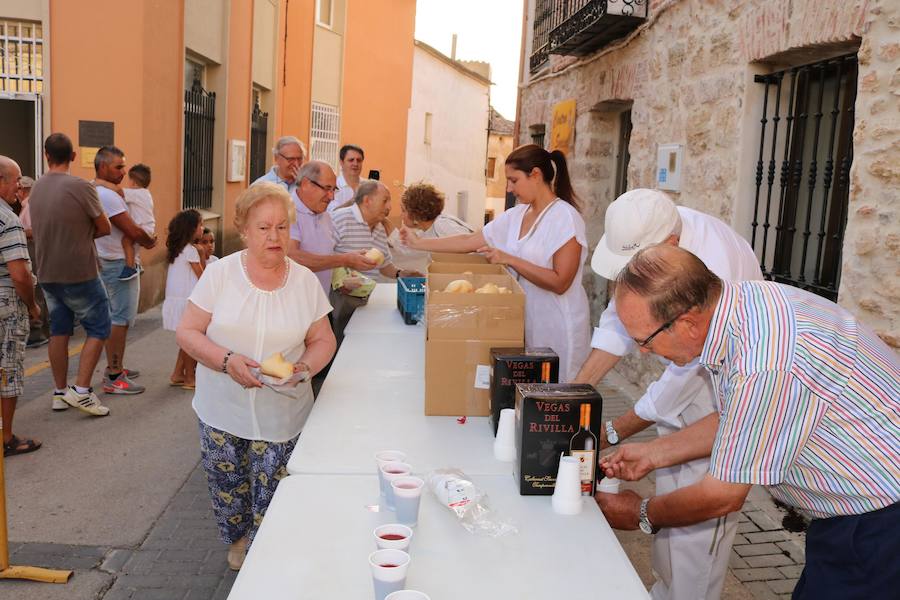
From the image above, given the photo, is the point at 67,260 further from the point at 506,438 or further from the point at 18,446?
the point at 506,438

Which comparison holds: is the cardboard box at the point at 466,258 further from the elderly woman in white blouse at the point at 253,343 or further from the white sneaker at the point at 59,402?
the white sneaker at the point at 59,402

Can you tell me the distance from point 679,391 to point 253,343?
5.37 ft

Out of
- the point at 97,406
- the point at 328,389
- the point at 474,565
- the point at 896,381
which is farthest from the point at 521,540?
the point at 97,406

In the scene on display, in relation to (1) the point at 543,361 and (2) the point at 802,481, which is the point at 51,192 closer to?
(1) the point at 543,361

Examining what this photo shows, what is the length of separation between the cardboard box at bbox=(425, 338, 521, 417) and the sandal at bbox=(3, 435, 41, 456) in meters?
3.09

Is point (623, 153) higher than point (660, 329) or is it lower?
higher

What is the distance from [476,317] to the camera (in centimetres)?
308

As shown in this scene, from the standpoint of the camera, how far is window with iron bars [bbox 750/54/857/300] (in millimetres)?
4461

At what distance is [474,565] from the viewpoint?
2059mm

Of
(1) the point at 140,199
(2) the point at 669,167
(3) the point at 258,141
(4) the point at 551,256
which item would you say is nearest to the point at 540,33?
(2) the point at 669,167

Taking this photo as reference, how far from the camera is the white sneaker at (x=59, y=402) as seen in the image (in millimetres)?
5633

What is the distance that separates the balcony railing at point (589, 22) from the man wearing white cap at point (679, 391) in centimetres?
459

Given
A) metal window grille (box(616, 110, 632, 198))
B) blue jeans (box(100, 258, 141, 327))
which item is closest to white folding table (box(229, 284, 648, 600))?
blue jeans (box(100, 258, 141, 327))

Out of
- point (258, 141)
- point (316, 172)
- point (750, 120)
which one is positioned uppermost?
point (258, 141)
